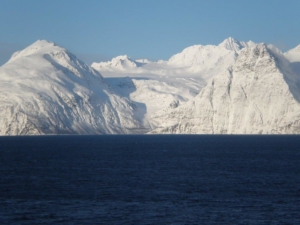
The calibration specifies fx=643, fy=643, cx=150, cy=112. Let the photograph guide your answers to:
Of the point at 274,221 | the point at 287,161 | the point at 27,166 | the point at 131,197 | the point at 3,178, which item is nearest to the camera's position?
the point at 274,221

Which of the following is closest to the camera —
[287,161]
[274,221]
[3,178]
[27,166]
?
[274,221]

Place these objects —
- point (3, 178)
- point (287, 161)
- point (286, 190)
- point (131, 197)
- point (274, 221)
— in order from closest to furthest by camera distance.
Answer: point (274, 221)
point (131, 197)
point (286, 190)
point (3, 178)
point (287, 161)

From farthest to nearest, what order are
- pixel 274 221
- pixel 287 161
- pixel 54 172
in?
pixel 287 161
pixel 54 172
pixel 274 221

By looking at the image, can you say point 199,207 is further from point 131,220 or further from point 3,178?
point 3,178

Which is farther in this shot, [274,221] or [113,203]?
[113,203]

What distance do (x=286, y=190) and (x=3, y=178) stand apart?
140ft

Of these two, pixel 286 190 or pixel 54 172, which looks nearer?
pixel 286 190

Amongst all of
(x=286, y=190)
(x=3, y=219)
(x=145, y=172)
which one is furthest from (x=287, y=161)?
(x=3, y=219)

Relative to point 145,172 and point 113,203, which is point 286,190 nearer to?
point 113,203

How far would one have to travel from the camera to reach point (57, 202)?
244 feet

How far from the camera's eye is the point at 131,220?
211 feet

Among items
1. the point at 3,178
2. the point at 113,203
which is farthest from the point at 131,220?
the point at 3,178

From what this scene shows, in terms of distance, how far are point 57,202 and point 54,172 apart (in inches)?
1368

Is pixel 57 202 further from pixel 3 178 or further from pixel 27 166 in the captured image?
pixel 27 166
